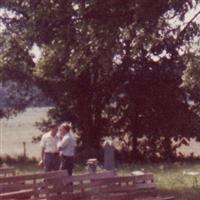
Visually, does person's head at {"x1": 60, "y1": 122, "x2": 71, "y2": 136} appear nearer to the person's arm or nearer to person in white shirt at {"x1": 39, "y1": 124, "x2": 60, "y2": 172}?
the person's arm

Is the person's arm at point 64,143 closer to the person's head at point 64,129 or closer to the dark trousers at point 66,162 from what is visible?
the person's head at point 64,129

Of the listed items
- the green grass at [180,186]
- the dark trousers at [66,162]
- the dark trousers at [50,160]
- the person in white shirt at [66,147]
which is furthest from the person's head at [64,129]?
the green grass at [180,186]

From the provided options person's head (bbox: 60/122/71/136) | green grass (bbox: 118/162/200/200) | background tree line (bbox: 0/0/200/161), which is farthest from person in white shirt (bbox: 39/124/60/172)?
background tree line (bbox: 0/0/200/161)

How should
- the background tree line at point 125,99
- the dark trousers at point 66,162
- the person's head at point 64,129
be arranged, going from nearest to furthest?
the person's head at point 64,129 < the dark trousers at point 66,162 < the background tree line at point 125,99

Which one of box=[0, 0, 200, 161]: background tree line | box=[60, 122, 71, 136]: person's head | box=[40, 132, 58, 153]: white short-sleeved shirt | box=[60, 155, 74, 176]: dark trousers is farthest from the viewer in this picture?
box=[0, 0, 200, 161]: background tree line

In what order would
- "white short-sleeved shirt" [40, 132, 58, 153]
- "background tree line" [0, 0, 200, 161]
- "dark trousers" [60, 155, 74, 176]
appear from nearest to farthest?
"dark trousers" [60, 155, 74, 176]
"white short-sleeved shirt" [40, 132, 58, 153]
"background tree line" [0, 0, 200, 161]

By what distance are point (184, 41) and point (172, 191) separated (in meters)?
4.25

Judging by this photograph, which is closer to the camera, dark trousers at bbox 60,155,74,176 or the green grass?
the green grass

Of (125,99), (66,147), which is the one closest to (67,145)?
(66,147)

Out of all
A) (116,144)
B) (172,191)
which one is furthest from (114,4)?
(116,144)

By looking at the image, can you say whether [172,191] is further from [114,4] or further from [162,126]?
[162,126]

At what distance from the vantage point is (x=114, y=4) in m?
20.8

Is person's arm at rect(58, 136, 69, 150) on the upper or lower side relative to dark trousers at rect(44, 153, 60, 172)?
upper

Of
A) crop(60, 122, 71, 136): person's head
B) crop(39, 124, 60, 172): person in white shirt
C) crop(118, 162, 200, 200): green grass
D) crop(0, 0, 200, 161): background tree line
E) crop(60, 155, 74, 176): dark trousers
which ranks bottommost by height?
crop(118, 162, 200, 200): green grass
